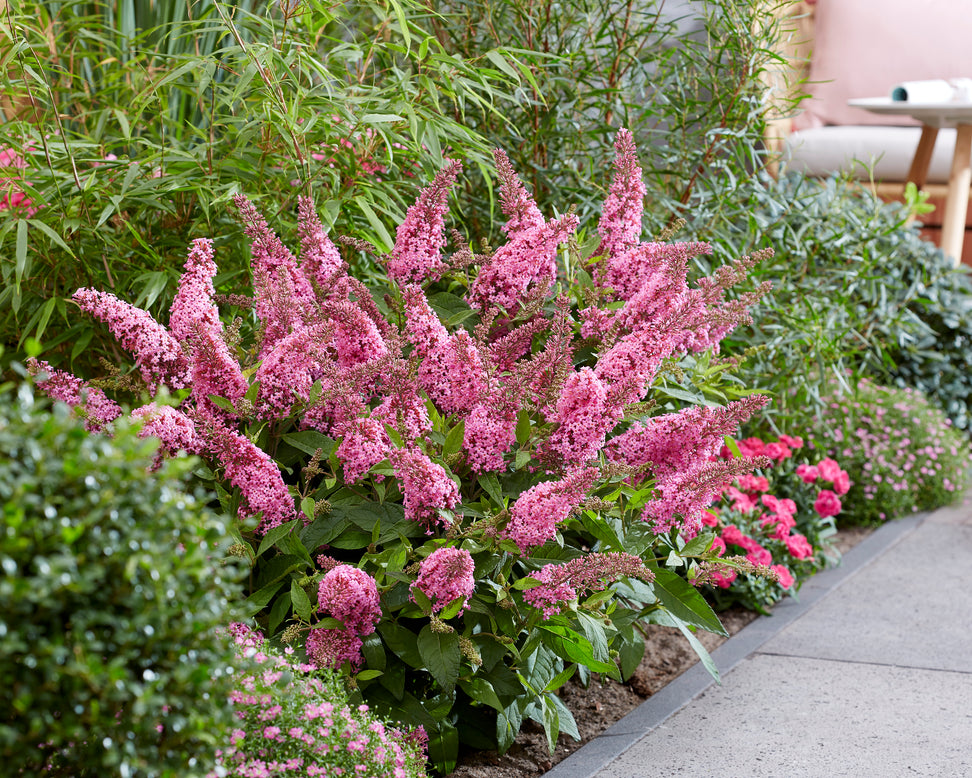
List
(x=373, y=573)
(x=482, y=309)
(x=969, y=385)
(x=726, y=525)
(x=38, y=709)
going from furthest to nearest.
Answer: (x=969, y=385)
(x=726, y=525)
(x=482, y=309)
(x=373, y=573)
(x=38, y=709)

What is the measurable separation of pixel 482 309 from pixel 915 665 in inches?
43.5

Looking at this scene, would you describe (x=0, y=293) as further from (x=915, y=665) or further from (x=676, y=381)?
(x=915, y=665)

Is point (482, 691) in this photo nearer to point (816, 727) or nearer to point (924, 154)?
point (816, 727)

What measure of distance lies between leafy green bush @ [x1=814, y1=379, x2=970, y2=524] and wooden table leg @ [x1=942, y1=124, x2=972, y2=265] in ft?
4.09

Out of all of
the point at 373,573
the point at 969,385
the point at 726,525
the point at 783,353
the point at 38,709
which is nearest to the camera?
the point at 38,709

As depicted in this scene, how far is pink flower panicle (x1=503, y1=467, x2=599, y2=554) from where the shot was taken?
4.30 feet

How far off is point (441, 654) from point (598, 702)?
1.93 feet

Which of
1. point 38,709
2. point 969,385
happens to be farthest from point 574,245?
point 969,385

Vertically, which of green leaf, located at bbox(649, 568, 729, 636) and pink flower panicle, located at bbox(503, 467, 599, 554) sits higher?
pink flower panicle, located at bbox(503, 467, 599, 554)

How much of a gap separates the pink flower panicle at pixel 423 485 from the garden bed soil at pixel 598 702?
1.47 feet

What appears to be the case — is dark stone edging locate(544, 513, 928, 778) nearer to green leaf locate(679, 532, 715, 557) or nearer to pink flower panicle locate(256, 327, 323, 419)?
green leaf locate(679, 532, 715, 557)

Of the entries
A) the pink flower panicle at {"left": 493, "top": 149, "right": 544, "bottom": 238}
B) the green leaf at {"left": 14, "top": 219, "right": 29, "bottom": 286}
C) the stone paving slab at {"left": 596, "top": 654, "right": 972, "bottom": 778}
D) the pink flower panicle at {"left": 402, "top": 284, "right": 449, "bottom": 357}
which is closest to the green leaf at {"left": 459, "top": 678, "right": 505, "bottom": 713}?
the stone paving slab at {"left": 596, "top": 654, "right": 972, "bottom": 778}

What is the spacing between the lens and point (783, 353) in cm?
268

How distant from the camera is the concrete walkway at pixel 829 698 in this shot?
1609mm
